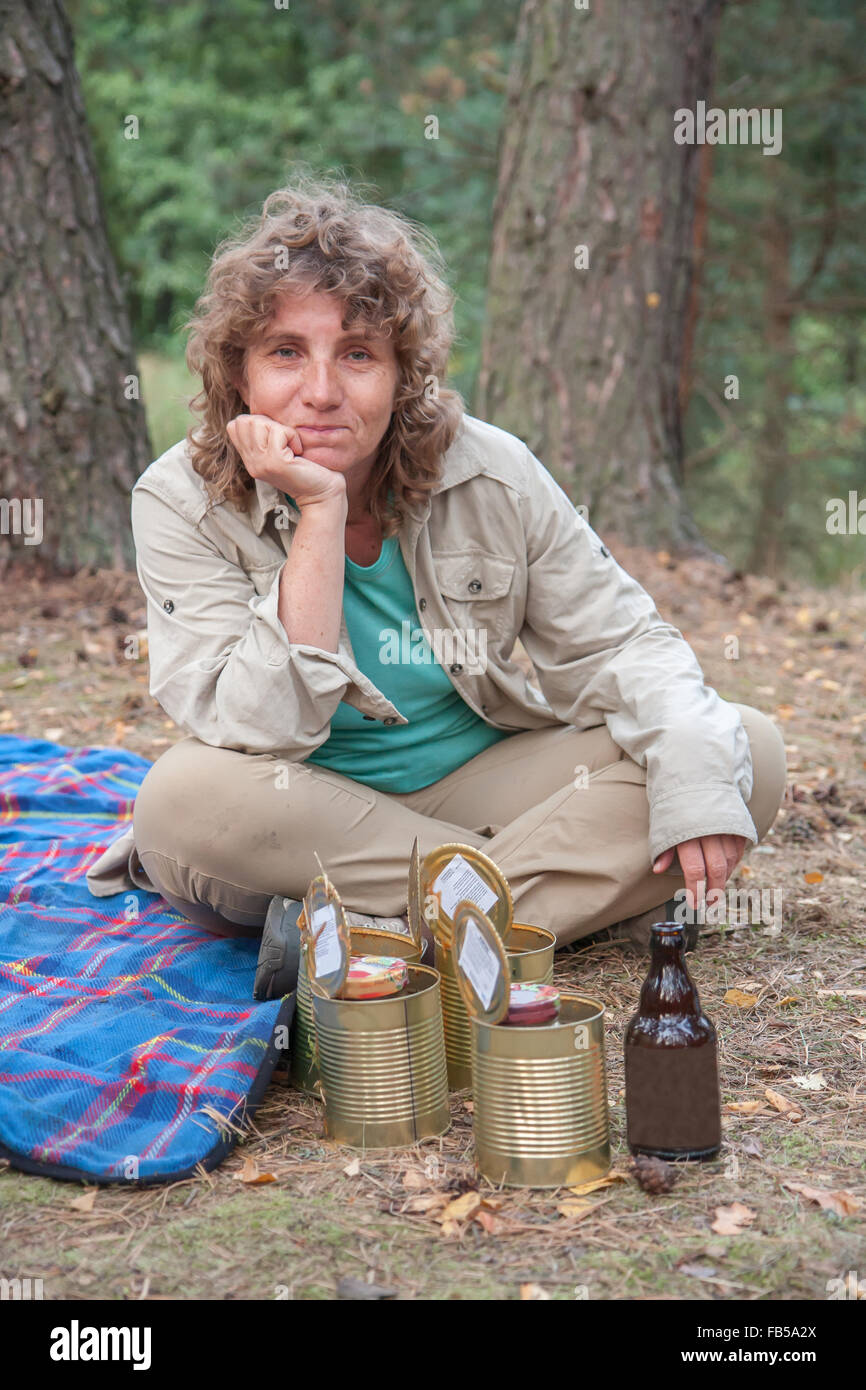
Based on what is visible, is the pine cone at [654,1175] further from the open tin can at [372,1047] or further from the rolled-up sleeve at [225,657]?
the rolled-up sleeve at [225,657]

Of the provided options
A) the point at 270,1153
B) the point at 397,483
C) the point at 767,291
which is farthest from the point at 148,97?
the point at 270,1153

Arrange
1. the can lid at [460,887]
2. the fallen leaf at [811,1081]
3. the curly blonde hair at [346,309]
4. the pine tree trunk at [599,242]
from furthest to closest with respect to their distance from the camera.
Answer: the pine tree trunk at [599,242]
the curly blonde hair at [346,309]
the fallen leaf at [811,1081]
the can lid at [460,887]

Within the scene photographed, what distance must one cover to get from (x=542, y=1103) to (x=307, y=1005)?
526 mm

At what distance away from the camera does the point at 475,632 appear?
10.2 feet

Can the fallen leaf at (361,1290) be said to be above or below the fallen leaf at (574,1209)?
below

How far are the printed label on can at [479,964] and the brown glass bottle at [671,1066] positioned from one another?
26cm

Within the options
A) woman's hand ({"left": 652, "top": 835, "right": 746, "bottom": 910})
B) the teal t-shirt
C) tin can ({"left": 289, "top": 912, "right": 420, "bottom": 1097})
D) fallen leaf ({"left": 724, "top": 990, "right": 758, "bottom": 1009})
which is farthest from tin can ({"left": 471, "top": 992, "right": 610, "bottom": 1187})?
the teal t-shirt

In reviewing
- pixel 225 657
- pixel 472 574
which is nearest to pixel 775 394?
pixel 472 574

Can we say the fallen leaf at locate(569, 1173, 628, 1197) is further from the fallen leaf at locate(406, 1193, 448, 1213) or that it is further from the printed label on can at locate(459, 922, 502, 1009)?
the printed label on can at locate(459, 922, 502, 1009)

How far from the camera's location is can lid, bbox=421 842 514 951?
90.7 inches

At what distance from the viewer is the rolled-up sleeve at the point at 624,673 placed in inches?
107

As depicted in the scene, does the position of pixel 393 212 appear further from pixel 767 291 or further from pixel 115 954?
pixel 767 291

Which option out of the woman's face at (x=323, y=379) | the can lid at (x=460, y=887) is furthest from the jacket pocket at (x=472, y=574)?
the can lid at (x=460, y=887)

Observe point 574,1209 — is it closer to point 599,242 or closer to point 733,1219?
point 733,1219
